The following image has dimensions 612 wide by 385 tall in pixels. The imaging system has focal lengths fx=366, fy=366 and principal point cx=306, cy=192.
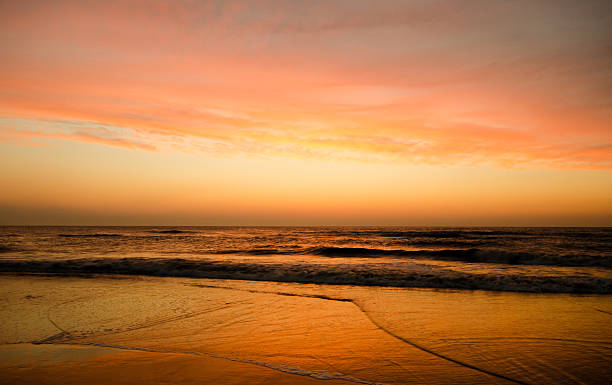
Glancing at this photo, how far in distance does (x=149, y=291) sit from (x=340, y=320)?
5376mm

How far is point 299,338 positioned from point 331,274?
740 cm

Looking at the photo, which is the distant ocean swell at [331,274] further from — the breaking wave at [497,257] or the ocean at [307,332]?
the breaking wave at [497,257]

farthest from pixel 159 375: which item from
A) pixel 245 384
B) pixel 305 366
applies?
pixel 305 366

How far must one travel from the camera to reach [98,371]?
386 cm

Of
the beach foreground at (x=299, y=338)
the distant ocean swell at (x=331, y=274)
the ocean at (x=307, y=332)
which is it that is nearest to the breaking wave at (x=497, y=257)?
the distant ocean swell at (x=331, y=274)

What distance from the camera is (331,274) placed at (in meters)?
12.5

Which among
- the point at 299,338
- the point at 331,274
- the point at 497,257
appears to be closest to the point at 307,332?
the point at 299,338

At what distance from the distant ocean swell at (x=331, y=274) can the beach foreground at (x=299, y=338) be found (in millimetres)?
1606

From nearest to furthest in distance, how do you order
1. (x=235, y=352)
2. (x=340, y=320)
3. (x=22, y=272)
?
1. (x=235, y=352)
2. (x=340, y=320)
3. (x=22, y=272)

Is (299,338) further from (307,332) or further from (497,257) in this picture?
(497,257)

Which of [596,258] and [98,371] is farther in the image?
[596,258]

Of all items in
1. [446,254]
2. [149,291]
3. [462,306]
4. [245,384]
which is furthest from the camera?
[446,254]

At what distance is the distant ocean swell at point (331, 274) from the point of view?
10.5 m

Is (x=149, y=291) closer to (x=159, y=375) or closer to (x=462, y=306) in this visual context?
(x=159, y=375)
